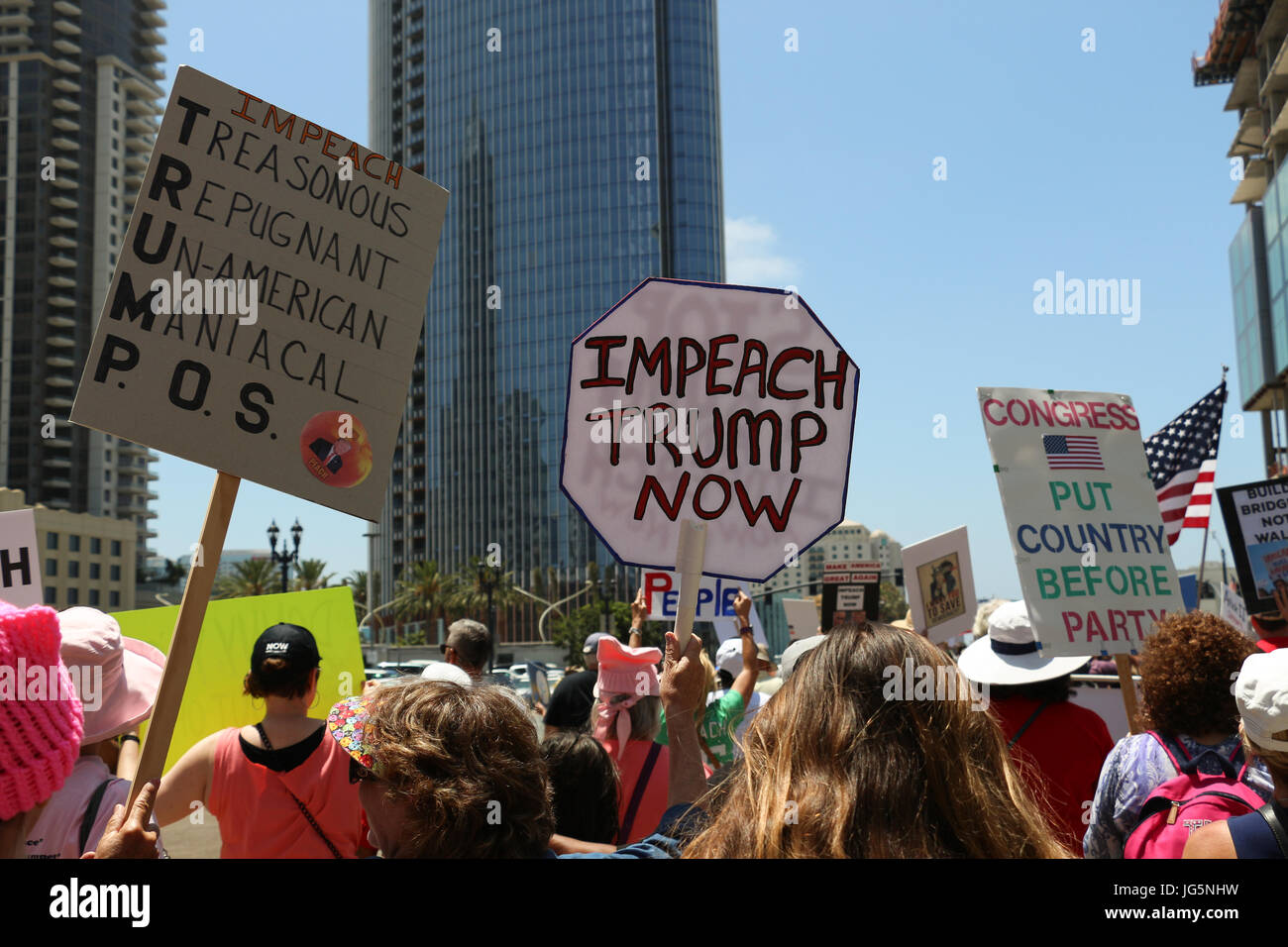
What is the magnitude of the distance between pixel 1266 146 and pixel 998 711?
166 feet

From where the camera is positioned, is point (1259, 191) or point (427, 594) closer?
point (1259, 191)

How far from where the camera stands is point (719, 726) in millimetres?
5227

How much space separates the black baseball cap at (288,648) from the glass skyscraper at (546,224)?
97.0m

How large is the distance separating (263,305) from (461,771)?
1404 millimetres

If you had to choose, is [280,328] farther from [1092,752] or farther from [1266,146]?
[1266,146]

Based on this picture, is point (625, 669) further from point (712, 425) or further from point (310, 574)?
point (310, 574)

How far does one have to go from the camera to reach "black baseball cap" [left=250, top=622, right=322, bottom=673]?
348 cm

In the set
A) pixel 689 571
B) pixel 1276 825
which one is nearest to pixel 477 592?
pixel 689 571

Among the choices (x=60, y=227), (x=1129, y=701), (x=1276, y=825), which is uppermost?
(x=60, y=227)

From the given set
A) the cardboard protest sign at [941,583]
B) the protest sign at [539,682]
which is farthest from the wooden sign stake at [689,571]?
the protest sign at [539,682]

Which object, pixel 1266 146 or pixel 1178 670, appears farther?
pixel 1266 146

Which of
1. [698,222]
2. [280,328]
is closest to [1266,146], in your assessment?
[280,328]

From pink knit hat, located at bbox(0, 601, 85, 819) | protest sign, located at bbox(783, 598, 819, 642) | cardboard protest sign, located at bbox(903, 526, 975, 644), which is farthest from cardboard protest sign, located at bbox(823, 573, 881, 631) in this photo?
pink knit hat, located at bbox(0, 601, 85, 819)
